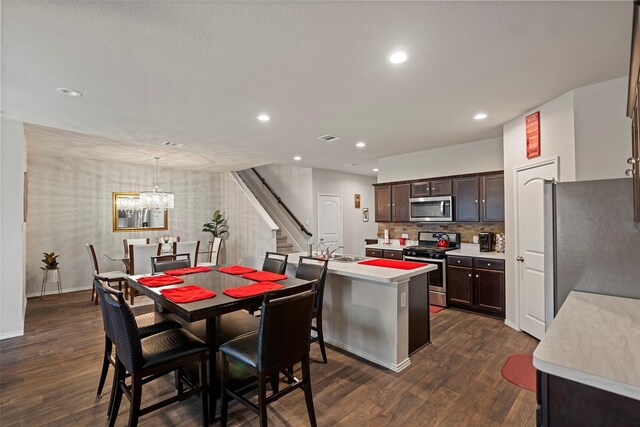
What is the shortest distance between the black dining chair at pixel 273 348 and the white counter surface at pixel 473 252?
3.33 m

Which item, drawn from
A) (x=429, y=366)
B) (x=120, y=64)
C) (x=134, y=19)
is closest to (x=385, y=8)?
(x=134, y=19)

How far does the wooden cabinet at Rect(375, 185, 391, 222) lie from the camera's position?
241 inches

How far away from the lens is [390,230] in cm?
638

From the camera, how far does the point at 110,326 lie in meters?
2.19

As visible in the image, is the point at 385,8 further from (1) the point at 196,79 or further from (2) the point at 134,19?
(1) the point at 196,79

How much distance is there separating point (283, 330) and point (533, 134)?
351 cm

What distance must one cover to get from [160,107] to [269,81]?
1.42 meters

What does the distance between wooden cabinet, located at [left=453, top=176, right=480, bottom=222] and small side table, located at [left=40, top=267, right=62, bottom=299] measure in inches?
284

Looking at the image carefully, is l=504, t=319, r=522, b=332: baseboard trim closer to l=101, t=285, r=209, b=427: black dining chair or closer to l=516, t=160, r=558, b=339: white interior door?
l=516, t=160, r=558, b=339: white interior door

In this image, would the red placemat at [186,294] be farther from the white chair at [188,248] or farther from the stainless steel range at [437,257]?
the stainless steel range at [437,257]

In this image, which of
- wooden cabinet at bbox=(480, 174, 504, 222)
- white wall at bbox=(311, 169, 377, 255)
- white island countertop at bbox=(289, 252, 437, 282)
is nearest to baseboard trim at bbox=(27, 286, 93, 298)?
white wall at bbox=(311, 169, 377, 255)

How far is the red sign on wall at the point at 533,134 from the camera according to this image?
11.2ft

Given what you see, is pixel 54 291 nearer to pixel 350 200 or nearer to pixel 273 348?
pixel 273 348

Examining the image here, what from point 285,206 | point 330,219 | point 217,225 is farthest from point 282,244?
point 217,225
